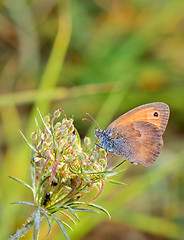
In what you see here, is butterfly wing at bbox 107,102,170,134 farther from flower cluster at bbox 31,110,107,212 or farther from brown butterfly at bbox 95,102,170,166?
flower cluster at bbox 31,110,107,212

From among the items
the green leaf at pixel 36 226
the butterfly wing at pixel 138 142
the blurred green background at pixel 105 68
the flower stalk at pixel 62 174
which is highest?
the blurred green background at pixel 105 68

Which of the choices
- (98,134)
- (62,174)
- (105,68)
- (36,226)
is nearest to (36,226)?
(36,226)

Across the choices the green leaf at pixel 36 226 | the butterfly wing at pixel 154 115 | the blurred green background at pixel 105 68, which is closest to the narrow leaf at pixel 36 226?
the green leaf at pixel 36 226

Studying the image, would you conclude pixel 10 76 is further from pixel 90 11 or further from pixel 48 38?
pixel 90 11

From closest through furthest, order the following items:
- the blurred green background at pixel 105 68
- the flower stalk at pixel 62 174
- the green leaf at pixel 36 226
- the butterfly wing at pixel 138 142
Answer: the green leaf at pixel 36 226 < the flower stalk at pixel 62 174 < the butterfly wing at pixel 138 142 < the blurred green background at pixel 105 68

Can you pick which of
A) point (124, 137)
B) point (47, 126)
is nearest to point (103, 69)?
point (124, 137)

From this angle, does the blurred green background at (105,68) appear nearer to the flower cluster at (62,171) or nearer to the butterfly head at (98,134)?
the butterfly head at (98,134)
